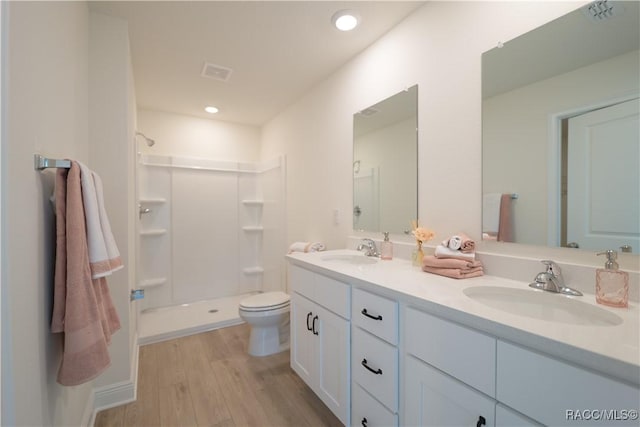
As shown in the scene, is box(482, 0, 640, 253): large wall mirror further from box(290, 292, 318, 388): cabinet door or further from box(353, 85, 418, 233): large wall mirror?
box(290, 292, 318, 388): cabinet door

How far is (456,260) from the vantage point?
127 centimetres

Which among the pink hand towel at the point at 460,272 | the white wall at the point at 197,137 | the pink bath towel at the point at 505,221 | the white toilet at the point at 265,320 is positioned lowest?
the white toilet at the point at 265,320

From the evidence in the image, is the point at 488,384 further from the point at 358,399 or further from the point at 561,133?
the point at 561,133

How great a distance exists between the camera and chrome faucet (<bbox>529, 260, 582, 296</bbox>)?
1016 millimetres

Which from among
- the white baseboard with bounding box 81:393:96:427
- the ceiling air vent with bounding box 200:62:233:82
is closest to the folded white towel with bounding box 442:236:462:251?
the white baseboard with bounding box 81:393:96:427

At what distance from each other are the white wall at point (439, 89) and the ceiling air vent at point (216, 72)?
2.98ft

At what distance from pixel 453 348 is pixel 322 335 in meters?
0.84

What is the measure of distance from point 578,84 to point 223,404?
7.76ft

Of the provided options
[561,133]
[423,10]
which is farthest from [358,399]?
[423,10]

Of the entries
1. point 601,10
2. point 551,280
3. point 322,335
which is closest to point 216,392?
point 322,335

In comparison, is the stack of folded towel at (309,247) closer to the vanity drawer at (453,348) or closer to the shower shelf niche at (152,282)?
the vanity drawer at (453,348)

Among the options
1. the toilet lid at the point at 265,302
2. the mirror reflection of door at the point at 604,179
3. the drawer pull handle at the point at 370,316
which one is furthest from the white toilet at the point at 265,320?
the mirror reflection of door at the point at 604,179

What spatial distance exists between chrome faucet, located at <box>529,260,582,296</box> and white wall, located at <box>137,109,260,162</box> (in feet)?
11.5

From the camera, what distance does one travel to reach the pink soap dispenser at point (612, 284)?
86 centimetres
